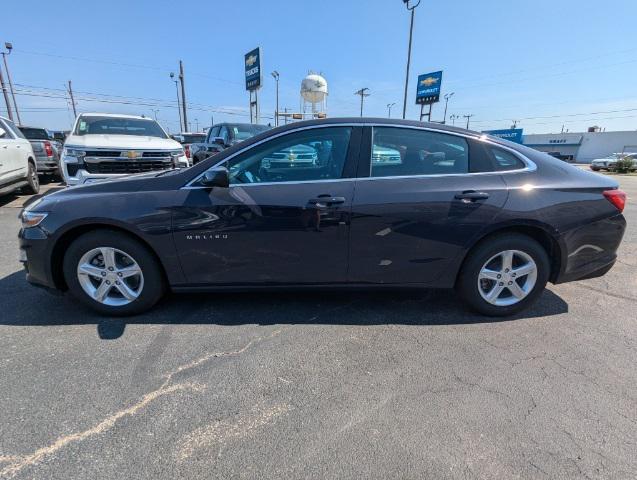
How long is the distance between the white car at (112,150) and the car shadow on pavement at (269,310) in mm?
2881

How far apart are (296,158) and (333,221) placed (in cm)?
64

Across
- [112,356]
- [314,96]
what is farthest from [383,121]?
[314,96]

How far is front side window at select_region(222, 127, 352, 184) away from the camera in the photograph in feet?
9.89

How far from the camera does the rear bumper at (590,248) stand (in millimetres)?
3145

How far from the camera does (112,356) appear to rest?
264 centimetres

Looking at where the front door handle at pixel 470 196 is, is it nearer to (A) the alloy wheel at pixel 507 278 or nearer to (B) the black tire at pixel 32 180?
(A) the alloy wheel at pixel 507 278

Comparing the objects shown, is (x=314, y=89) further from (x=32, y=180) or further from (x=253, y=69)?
(x=32, y=180)

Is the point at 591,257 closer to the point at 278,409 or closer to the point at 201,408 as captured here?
the point at 278,409

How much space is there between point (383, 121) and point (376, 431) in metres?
2.31

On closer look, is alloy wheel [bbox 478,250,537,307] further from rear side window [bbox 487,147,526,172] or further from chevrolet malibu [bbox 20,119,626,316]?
rear side window [bbox 487,147,526,172]

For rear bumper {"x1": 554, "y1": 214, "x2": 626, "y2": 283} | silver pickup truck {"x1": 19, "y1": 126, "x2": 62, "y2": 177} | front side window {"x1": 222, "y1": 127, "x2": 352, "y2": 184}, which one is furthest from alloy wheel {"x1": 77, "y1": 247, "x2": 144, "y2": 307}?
silver pickup truck {"x1": 19, "y1": 126, "x2": 62, "y2": 177}

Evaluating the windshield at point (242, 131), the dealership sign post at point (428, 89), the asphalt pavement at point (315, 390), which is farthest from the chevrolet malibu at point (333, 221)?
the dealership sign post at point (428, 89)

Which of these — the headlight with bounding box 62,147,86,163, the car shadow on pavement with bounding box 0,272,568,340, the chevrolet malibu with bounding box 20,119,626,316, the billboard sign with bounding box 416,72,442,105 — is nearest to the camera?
the chevrolet malibu with bounding box 20,119,626,316

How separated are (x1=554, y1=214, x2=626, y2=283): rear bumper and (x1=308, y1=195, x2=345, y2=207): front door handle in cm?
188
